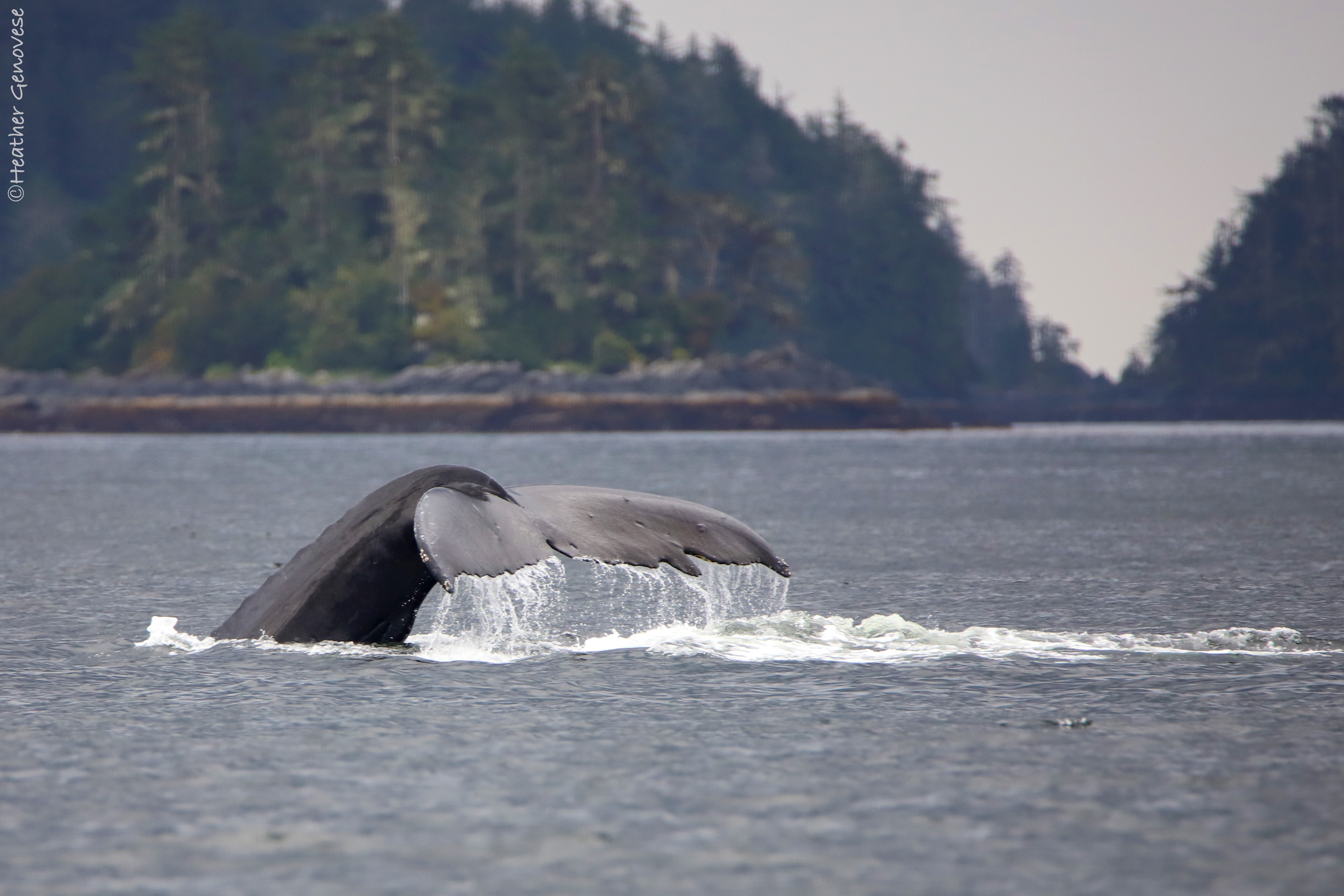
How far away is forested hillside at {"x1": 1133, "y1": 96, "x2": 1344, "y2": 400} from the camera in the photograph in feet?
513

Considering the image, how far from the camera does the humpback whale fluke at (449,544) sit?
9.45 m

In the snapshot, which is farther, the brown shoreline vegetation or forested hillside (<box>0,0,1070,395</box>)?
forested hillside (<box>0,0,1070,395</box>)

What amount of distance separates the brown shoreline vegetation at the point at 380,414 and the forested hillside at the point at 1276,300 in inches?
2943

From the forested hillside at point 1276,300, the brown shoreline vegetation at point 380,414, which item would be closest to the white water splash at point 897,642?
the brown shoreline vegetation at point 380,414

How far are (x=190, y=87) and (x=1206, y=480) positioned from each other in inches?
3603

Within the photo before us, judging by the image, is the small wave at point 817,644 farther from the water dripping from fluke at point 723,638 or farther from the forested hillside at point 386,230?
the forested hillside at point 386,230

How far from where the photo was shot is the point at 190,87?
11625 cm

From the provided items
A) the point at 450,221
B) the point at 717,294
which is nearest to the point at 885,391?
the point at 717,294

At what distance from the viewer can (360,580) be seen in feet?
39.2

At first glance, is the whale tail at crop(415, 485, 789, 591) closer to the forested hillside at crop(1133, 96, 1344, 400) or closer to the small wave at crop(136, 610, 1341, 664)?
the small wave at crop(136, 610, 1341, 664)

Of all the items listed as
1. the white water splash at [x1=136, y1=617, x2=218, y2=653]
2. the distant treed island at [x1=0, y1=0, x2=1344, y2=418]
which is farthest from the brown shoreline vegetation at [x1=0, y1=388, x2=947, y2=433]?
the white water splash at [x1=136, y1=617, x2=218, y2=653]

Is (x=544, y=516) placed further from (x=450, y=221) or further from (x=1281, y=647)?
(x=450, y=221)

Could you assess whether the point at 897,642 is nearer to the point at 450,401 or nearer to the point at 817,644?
the point at 817,644

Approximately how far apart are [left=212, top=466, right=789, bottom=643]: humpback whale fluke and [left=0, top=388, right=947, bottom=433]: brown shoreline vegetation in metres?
86.1
